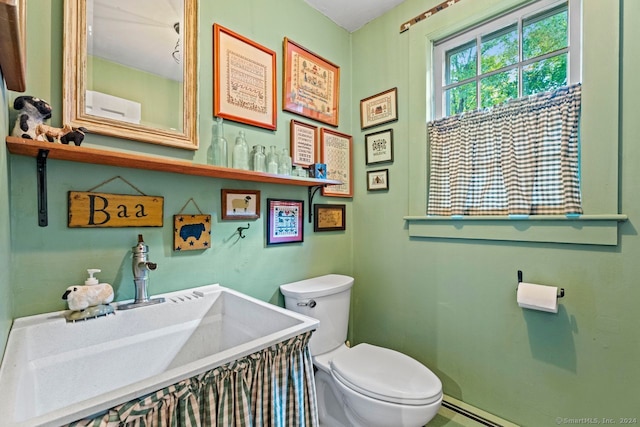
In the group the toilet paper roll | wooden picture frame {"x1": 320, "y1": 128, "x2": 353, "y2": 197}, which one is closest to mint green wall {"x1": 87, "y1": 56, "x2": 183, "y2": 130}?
wooden picture frame {"x1": 320, "y1": 128, "x2": 353, "y2": 197}

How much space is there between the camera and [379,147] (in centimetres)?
192

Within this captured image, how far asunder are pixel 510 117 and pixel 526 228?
547 millimetres

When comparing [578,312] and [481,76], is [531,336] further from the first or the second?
[481,76]

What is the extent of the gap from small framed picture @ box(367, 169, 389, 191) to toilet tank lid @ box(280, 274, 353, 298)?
64 centimetres

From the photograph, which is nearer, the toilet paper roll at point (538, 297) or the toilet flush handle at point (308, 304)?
the toilet paper roll at point (538, 297)

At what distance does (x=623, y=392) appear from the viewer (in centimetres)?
114

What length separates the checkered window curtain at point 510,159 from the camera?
1252 mm

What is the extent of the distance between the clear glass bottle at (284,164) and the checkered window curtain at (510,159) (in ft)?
2.74

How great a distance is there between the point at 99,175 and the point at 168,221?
30cm

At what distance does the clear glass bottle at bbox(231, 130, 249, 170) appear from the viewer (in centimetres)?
140

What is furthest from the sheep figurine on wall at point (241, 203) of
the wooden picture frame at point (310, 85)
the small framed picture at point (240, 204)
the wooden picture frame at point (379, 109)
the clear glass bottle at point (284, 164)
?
the wooden picture frame at point (379, 109)

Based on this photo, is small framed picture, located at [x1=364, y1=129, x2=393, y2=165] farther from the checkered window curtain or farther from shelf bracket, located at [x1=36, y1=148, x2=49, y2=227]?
shelf bracket, located at [x1=36, y1=148, x2=49, y2=227]

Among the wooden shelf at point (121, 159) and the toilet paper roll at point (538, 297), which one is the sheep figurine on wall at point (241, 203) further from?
the toilet paper roll at point (538, 297)

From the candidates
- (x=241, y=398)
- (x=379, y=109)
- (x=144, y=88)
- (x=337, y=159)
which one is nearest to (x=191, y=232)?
(x=144, y=88)
